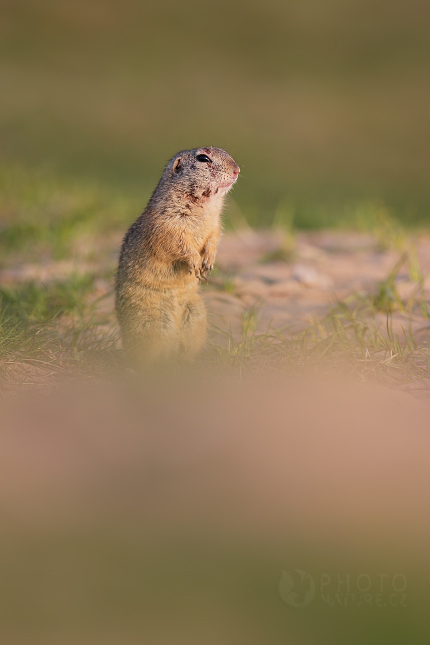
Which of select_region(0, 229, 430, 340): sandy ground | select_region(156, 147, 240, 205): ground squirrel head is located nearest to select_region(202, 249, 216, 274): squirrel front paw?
select_region(156, 147, 240, 205): ground squirrel head

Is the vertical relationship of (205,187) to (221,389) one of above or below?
above

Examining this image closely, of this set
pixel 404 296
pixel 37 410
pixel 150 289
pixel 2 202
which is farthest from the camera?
pixel 2 202

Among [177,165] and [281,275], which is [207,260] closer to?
[177,165]

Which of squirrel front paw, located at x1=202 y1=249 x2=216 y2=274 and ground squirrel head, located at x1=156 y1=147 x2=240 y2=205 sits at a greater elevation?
ground squirrel head, located at x1=156 y1=147 x2=240 y2=205

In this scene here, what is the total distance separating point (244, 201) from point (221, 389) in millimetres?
5944

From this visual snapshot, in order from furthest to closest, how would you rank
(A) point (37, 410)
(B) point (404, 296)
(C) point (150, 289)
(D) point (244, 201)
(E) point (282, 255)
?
1. (D) point (244, 201)
2. (E) point (282, 255)
3. (B) point (404, 296)
4. (C) point (150, 289)
5. (A) point (37, 410)

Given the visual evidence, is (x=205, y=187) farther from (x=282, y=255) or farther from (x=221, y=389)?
(x=282, y=255)

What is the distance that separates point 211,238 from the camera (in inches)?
146

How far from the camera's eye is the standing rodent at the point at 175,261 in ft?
11.3

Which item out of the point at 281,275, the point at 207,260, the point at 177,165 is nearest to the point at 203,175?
the point at 177,165

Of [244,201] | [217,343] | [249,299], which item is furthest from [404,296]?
[244,201]

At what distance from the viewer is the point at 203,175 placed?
11.8ft

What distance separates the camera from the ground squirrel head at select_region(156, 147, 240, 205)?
11.8 ft

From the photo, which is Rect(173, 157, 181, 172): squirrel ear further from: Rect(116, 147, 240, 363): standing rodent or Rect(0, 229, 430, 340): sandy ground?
Rect(0, 229, 430, 340): sandy ground
